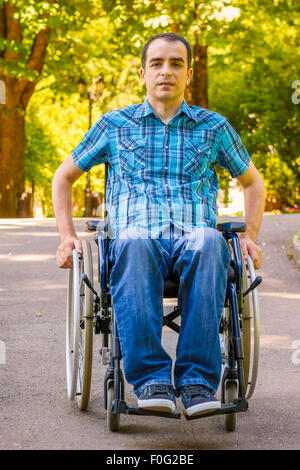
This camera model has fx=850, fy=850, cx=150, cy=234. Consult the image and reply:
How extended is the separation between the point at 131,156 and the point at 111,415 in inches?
45.3

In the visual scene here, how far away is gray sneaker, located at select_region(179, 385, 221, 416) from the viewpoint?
3180mm

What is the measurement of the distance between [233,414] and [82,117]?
30.9m

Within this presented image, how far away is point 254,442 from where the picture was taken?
338 cm

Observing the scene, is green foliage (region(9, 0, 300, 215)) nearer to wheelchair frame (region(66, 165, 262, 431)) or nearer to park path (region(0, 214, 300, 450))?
park path (region(0, 214, 300, 450))

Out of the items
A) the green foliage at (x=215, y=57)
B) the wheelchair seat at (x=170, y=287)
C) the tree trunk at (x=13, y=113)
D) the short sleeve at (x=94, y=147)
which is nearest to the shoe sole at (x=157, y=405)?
the wheelchair seat at (x=170, y=287)

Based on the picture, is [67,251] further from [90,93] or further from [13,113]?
[90,93]

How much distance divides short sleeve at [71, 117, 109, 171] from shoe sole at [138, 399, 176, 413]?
1.24 metres

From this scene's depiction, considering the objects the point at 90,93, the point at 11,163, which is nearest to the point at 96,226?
the point at 11,163

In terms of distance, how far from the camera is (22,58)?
17.0m

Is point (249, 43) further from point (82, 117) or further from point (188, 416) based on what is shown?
point (82, 117)

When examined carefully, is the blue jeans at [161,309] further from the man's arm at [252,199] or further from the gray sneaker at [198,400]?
the man's arm at [252,199]

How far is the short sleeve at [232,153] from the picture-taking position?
3.95 metres

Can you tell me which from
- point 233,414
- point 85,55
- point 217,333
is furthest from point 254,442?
point 85,55

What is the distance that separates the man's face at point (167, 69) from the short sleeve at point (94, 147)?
28 centimetres
